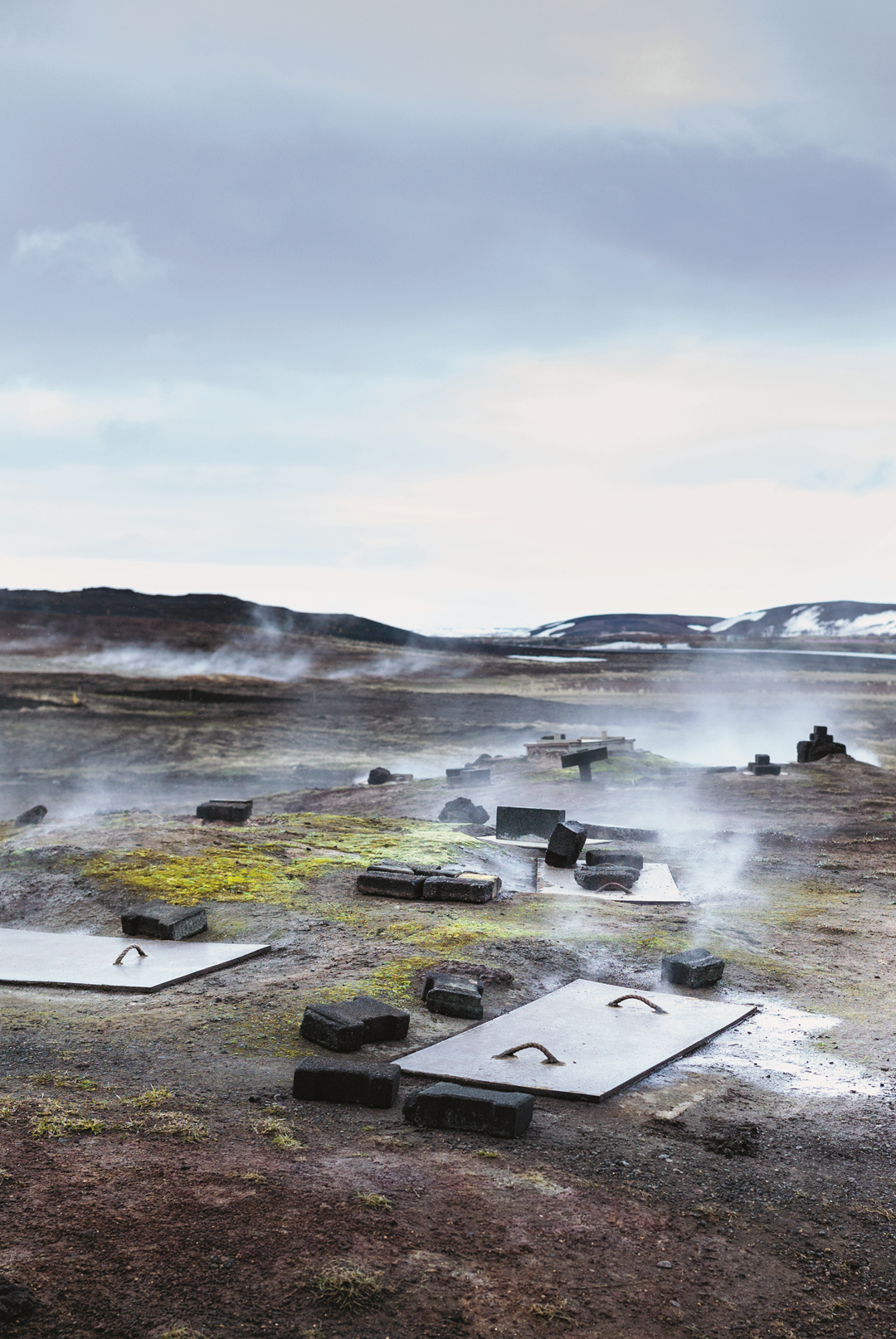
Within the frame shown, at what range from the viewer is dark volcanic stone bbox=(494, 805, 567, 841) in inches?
496

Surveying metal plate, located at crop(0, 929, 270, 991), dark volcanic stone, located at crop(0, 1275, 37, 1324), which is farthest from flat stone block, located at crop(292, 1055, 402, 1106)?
metal plate, located at crop(0, 929, 270, 991)

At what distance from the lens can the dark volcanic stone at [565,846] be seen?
35.3ft

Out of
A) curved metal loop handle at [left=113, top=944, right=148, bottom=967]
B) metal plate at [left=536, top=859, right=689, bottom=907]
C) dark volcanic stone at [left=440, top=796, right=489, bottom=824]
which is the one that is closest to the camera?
curved metal loop handle at [left=113, top=944, right=148, bottom=967]

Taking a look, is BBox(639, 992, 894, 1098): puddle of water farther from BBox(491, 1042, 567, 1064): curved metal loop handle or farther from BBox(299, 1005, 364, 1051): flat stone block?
BBox(299, 1005, 364, 1051): flat stone block

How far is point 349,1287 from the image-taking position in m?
3.00

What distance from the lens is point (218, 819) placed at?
1291cm

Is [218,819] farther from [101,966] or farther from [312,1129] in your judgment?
[312,1129]

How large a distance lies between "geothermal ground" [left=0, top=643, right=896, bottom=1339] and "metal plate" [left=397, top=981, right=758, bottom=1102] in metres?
0.13

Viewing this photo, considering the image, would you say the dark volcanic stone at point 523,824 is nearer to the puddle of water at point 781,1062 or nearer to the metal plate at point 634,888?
the metal plate at point 634,888

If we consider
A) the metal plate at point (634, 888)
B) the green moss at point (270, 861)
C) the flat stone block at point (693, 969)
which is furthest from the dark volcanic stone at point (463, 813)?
the flat stone block at point (693, 969)

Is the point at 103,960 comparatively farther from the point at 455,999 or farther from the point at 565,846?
the point at 565,846

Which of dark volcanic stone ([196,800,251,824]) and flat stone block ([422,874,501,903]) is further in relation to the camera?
dark volcanic stone ([196,800,251,824])

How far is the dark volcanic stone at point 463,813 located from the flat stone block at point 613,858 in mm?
3907

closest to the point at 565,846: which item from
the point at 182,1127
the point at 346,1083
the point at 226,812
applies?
the point at 226,812
